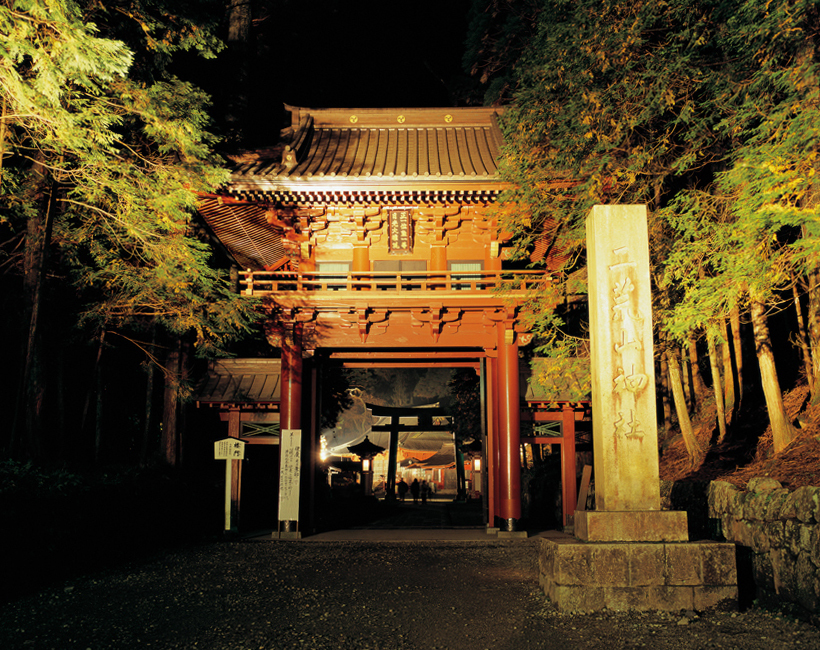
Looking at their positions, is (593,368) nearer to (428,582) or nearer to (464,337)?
(428,582)

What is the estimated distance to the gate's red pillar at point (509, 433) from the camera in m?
11.2

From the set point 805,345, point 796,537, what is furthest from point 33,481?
point 805,345

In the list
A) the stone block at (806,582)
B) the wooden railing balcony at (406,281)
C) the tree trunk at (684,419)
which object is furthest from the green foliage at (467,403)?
the stone block at (806,582)

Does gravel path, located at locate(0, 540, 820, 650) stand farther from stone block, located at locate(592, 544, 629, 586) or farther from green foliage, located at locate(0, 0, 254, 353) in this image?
green foliage, located at locate(0, 0, 254, 353)

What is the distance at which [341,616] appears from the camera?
5.06m

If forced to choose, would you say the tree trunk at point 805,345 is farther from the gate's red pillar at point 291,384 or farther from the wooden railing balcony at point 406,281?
the gate's red pillar at point 291,384

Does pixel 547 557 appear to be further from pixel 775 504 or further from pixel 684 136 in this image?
pixel 684 136

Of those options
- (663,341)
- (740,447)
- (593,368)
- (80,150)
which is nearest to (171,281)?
(80,150)

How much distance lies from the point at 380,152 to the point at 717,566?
1106 centimetres

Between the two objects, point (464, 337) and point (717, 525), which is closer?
point (717, 525)

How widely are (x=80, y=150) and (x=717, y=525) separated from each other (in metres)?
9.33

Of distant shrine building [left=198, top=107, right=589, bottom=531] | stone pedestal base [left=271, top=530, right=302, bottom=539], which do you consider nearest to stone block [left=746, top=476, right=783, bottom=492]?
distant shrine building [left=198, top=107, right=589, bottom=531]

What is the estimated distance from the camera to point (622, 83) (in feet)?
25.9

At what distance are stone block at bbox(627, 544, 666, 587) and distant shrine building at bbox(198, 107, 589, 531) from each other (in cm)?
618
